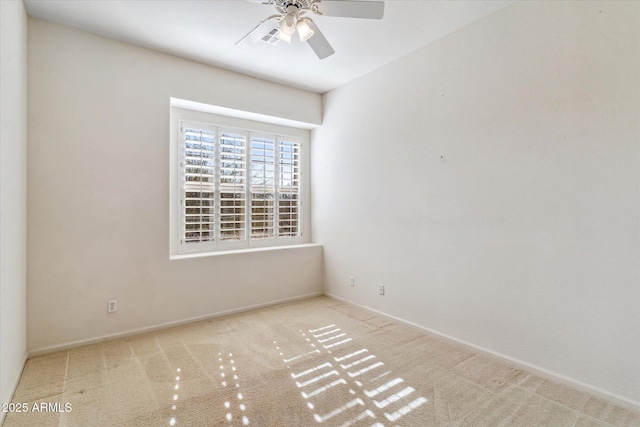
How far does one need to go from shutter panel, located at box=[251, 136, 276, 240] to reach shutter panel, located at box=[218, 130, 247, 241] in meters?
0.14

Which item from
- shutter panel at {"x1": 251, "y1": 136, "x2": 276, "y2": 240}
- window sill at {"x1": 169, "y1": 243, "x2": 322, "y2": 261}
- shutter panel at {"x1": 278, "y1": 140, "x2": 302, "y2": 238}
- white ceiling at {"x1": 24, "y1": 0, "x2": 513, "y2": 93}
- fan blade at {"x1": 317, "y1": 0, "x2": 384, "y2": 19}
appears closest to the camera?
fan blade at {"x1": 317, "y1": 0, "x2": 384, "y2": 19}

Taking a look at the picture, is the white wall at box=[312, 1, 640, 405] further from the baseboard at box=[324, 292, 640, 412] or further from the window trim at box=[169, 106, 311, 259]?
the window trim at box=[169, 106, 311, 259]

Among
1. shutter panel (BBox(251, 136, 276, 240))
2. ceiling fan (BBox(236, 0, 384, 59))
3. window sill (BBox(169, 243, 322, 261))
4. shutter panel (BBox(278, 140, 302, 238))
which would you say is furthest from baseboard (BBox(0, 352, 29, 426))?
ceiling fan (BBox(236, 0, 384, 59))

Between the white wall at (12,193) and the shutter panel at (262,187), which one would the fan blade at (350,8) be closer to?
the white wall at (12,193)

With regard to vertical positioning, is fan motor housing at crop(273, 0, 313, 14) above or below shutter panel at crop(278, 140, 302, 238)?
above

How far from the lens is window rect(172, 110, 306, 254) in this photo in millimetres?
3629

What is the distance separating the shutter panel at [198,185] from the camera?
3621mm

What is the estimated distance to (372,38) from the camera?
2906 mm

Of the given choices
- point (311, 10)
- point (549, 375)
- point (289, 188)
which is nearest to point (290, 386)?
point (549, 375)

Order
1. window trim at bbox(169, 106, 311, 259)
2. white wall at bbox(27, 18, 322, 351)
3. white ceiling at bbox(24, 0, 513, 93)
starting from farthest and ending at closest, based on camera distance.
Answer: window trim at bbox(169, 106, 311, 259) → white wall at bbox(27, 18, 322, 351) → white ceiling at bbox(24, 0, 513, 93)

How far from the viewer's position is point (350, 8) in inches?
78.0

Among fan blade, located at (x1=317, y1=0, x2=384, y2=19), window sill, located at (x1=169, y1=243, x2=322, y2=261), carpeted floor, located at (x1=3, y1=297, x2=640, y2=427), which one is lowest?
carpeted floor, located at (x1=3, y1=297, x2=640, y2=427)

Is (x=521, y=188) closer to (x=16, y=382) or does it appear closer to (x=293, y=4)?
(x=293, y=4)

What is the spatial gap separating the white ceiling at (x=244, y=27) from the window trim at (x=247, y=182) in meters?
0.66
